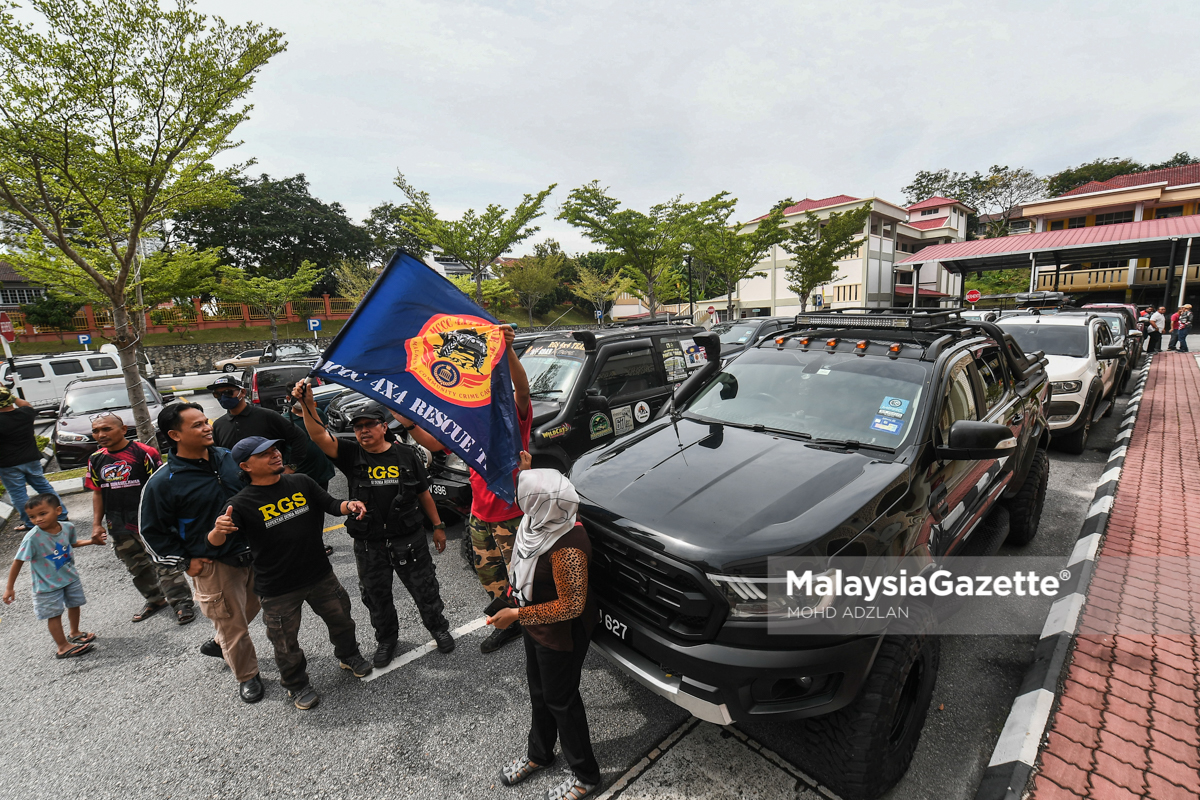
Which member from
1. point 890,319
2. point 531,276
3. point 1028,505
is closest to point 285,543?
point 890,319

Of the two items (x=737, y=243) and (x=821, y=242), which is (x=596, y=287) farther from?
(x=737, y=243)

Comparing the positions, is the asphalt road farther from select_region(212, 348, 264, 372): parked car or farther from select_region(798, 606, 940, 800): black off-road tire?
select_region(212, 348, 264, 372): parked car

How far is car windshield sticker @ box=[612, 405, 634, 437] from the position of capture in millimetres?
5301

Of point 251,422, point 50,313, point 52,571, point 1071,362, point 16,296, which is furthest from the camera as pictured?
point 16,296

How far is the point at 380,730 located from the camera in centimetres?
299

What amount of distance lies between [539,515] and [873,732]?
5.47 ft

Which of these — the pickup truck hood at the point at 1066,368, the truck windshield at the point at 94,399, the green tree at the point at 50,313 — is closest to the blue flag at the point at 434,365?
the pickup truck hood at the point at 1066,368

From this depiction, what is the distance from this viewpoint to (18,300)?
35875 mm

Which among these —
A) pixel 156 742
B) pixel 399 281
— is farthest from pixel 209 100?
pixel 156 742

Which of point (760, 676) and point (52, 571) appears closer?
point (760, 676)

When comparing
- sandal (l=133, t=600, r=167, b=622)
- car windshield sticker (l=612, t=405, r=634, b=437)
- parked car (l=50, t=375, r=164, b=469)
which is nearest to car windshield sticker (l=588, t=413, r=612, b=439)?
car windshield sticker (l=612, t=405, r=634, b=437)

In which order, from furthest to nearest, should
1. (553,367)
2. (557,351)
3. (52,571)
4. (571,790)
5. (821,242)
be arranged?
(821,242) < (557,351) < (553,367) < (52,571) < (571,790)

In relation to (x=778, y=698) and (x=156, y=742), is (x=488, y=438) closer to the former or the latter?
(x=778, y=698)

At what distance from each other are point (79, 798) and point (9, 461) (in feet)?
16.8
